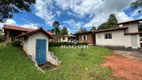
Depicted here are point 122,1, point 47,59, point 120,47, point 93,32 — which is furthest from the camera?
point 93,32

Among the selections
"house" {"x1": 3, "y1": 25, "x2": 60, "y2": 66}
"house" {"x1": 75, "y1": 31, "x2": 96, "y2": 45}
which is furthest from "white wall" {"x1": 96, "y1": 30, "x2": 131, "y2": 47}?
"house" {"x1": 3, "y1": 25, "x2": 60, "y2": 66}

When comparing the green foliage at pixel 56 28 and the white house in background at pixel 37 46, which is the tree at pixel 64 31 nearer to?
the green foliage at pixel 56 28

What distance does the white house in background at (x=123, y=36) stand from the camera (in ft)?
44.6

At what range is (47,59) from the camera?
31.0 ft

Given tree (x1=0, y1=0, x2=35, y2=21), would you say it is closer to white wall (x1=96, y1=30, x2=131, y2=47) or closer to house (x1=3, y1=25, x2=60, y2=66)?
house (x1=3, y1=25, x2=60, y2=66)

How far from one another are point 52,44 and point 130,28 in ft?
45.0

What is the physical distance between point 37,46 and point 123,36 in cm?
1347

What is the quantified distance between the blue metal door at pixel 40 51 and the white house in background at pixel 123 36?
1232 centimetres

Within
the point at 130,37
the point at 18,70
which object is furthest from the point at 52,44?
the point at 130,37

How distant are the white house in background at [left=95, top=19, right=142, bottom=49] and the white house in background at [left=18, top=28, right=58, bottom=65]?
11.8 metres

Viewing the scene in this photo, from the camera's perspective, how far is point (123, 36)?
14602 millimetres

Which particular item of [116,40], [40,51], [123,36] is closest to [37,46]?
[40,51]

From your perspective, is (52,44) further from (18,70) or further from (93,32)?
(93,32)

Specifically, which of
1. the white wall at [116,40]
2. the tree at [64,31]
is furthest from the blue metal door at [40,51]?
the tree at [64,31]
